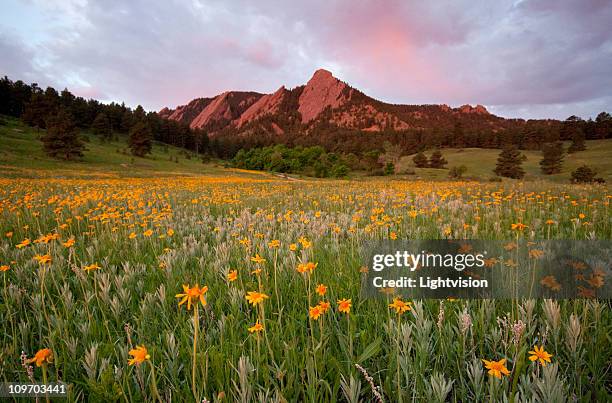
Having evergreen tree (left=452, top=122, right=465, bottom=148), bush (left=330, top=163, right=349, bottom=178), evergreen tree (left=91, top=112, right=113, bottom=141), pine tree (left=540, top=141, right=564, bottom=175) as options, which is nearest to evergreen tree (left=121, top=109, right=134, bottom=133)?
evergreen tree (left=91, top=112, right=113, bottom=141)

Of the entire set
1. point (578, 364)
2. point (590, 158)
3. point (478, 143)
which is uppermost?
point (478, 143)

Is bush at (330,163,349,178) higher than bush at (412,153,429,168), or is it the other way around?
bush at (412,153,429,168)

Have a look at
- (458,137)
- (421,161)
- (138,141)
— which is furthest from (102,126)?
(458,137)

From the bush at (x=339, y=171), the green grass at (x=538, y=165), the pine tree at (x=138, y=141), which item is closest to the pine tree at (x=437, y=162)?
the green grass at (x=538, y=165)

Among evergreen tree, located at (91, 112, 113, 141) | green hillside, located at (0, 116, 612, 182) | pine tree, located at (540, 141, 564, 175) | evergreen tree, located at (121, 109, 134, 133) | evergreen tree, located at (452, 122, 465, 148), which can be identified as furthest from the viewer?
evergreen tree, located at (452, 122, 465, 148)

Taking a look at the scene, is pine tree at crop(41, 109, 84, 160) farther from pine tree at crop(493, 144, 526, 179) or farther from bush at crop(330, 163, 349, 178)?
pine tree at crop(493, 144, 526, 179)

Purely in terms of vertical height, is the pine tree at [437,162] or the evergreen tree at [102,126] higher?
the evergreen tree at [102,126]

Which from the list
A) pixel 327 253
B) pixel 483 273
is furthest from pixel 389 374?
pixel 327 253

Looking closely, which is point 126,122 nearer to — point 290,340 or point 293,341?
point 290,340

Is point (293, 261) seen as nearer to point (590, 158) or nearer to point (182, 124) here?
point (590, 158)

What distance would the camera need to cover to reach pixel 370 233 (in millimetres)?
4391

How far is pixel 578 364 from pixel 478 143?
15619cm

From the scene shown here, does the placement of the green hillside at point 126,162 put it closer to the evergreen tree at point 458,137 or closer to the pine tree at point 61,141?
the pine tree at point 61,141

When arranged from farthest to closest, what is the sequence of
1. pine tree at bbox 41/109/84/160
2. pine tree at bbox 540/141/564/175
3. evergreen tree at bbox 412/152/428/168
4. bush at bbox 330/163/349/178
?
evergreen tree at bbox 412/152/428/168 → bush at bbox 330/163/349/178 → pine tree at bbox 540/141/564/175 → pine tree at bbox 41/109/84/160
